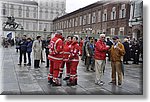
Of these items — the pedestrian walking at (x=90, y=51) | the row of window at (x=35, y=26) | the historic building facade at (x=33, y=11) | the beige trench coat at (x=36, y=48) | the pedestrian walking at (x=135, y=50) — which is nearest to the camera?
the historic building facade at (x=33, y=11)

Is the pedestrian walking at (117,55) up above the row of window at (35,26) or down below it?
below

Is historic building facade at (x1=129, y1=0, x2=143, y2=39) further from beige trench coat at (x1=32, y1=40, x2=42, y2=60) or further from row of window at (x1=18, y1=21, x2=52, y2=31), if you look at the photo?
beige trench coat at (x1=32, y1=40, x2=42, y2=60)

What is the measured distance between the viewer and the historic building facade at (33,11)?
221 inches

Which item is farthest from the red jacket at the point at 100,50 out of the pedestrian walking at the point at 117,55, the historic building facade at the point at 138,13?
the historic building facade at the point at 138,13

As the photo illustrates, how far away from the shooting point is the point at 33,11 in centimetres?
609

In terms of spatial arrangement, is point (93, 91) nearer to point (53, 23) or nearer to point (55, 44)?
point (55, 44)

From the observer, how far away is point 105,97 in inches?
208

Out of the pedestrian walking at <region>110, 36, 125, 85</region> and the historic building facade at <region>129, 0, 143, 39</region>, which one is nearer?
the historic building facade at <region>129, 0, 143, 39</region>

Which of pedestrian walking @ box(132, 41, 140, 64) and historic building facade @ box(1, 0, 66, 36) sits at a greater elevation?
historic building facade @ box(1, 0, 66, 36)

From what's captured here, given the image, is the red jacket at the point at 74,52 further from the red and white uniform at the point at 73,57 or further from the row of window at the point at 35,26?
the row of window at the point at 35,26

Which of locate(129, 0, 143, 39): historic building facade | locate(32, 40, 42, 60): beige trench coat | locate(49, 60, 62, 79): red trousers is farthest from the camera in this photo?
locate(32, 40, 42, 60): beige trench coat

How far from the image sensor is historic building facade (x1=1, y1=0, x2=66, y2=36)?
562 cm

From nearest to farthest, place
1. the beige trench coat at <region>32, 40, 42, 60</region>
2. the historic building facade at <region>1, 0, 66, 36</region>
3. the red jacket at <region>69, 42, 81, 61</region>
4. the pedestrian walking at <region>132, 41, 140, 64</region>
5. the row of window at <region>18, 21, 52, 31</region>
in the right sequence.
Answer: the historic building facade at <region>1, 0, 66, 36</region> → the red jacket at <region>69, 42, 81, 61</region> → the row of window at <region>18, 21, 52, 31</region> → the beige trench coat at <region>32, 40, 42, 60</region> → the pedestrian walking at <region>132, 41, 140, 64</region>

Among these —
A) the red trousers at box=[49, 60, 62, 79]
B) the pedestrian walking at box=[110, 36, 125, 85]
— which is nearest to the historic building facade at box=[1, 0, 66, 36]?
the red trousers at box=[49, 60, 62, 79]
